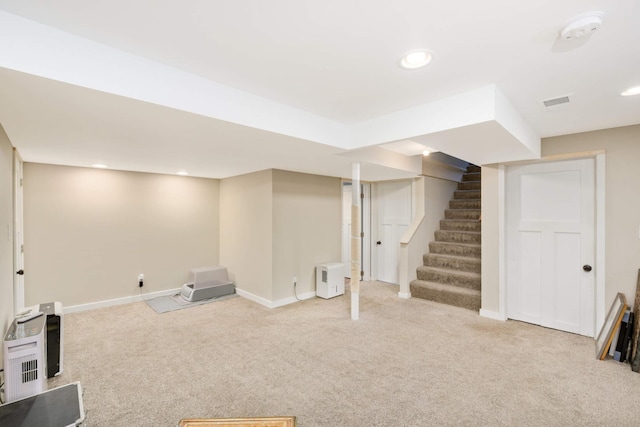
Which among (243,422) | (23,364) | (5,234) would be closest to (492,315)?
Result: (243,422)

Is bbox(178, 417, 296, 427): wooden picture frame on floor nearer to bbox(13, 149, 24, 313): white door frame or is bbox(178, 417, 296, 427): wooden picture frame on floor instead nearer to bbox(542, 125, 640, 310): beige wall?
bbox(13, 149, 24, 313): white door frame

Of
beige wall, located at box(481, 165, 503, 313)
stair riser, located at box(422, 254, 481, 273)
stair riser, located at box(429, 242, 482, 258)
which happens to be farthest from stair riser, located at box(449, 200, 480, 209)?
beige wall, located at box(481, 165, 503, 313)

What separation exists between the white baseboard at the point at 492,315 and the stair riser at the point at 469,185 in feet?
8.83

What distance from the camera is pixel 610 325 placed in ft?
9.83

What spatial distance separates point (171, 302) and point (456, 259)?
4511 millimetres

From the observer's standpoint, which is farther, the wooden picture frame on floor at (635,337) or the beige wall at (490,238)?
the beige wall at (490,238)

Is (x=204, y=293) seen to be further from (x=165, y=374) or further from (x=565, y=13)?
(x=565, y=13)

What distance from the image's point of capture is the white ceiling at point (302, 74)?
4.54 ft

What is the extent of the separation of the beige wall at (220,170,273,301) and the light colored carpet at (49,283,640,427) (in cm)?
79

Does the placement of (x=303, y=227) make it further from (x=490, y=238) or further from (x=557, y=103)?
(x=557, y=103)

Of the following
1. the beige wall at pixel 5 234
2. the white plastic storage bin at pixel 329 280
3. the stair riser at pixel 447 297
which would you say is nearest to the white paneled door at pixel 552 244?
the stair riser at pixel 447 297

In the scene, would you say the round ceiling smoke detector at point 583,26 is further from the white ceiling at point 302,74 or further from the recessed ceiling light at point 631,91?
the recessed ceiling light at point 631,91

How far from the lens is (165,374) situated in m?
Result: 2.55

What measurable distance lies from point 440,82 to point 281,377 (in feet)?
8.54
